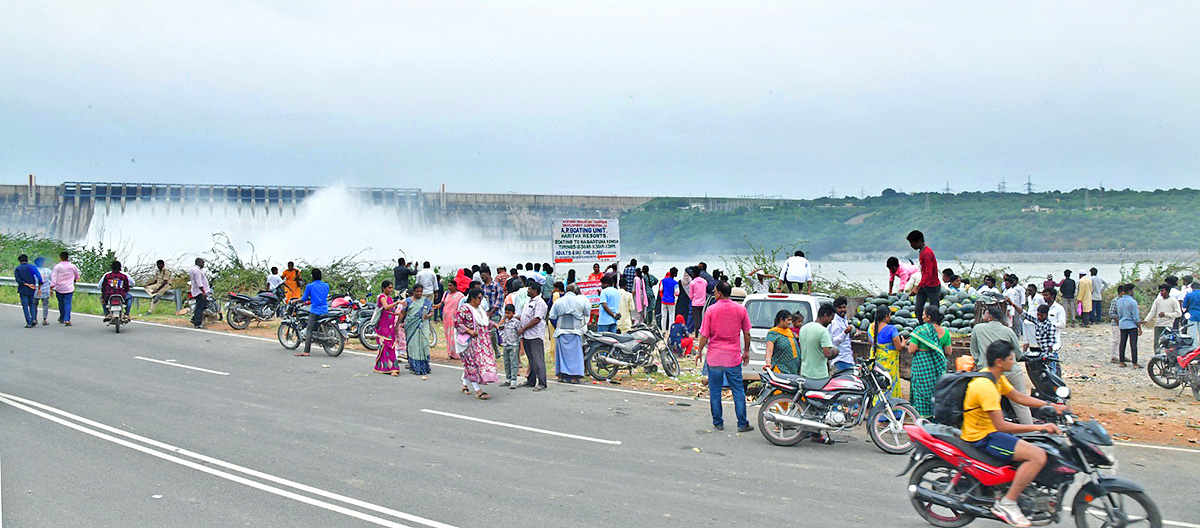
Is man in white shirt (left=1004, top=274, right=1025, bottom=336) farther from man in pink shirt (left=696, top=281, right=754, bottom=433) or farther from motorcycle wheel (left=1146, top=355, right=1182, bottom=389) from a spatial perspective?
man in pink shirt (left=696, top=281, right=754, bottom=433)

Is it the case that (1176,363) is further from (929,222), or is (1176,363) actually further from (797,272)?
(929,222)

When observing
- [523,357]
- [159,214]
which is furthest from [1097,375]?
[159,214]

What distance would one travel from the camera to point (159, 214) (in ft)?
242

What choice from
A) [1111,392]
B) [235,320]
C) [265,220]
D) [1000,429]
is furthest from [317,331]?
[265,220]

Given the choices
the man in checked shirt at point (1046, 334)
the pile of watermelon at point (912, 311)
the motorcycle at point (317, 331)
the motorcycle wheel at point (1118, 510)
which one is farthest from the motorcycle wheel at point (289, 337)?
the motorcycle wheel at point (1118, 510)

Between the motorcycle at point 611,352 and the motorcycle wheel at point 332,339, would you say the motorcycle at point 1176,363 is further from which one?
the motorcycle wheel at point 332,339

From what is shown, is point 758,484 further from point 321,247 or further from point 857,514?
point 321,247

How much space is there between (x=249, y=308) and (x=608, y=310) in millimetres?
9914

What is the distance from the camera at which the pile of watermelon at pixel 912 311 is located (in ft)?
47.0

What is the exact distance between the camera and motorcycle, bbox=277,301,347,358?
54.7ft

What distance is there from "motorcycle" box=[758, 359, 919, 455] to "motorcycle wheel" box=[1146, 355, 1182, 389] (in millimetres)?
6957

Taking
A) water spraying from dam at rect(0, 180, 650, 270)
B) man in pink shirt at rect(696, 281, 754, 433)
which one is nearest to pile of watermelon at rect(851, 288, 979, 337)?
man in pink shirt at rect(696, 281, 754, 433)

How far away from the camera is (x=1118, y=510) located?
19.5 ft

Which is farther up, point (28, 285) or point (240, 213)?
point (240, 213)
